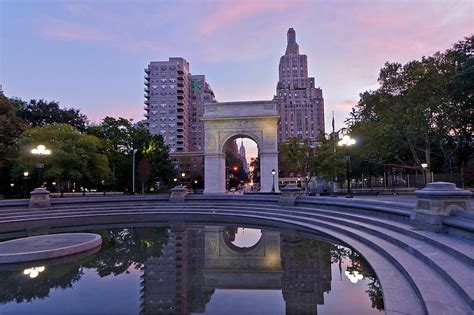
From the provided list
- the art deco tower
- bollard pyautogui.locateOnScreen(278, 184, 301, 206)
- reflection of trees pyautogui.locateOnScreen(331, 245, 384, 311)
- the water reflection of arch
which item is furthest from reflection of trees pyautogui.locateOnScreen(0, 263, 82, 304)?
the art deco tower

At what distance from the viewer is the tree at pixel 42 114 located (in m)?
44.2

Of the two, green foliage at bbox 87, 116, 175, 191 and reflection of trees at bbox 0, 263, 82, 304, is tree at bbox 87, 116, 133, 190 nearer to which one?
green foliage at bbox 87, 116, 175, 191

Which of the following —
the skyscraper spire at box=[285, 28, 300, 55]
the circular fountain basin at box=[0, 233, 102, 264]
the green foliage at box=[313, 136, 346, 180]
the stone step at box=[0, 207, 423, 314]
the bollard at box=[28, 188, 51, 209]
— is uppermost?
the skyscraper spire at box=[285, 28, 300, 55]

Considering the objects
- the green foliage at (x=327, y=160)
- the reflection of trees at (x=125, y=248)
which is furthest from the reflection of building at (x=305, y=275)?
the green foliage at (x=327, y=160)

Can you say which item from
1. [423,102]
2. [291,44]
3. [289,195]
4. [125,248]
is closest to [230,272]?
[125,248]

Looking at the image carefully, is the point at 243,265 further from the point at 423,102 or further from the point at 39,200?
the point at 423,102

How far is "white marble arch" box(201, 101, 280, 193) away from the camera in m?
33.5

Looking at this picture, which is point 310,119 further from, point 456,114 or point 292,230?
point 292,230

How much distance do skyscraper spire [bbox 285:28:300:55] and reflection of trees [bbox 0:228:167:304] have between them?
480 feet

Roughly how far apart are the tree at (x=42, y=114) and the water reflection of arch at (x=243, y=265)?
43128 millimetres

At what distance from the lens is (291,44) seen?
14800 cm

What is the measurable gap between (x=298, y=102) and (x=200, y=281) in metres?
133

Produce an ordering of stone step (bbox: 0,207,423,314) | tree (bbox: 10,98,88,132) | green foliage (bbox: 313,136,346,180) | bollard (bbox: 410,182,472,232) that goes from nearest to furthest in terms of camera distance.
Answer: stone step (bbox: 0,207,423,314) < bollard (bbox: 410,182,472,232) < green foliage (bbox: 313,136,346,180) < tree (bbox: 10,98,88,132)

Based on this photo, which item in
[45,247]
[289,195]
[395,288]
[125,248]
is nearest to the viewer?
[395,288]
